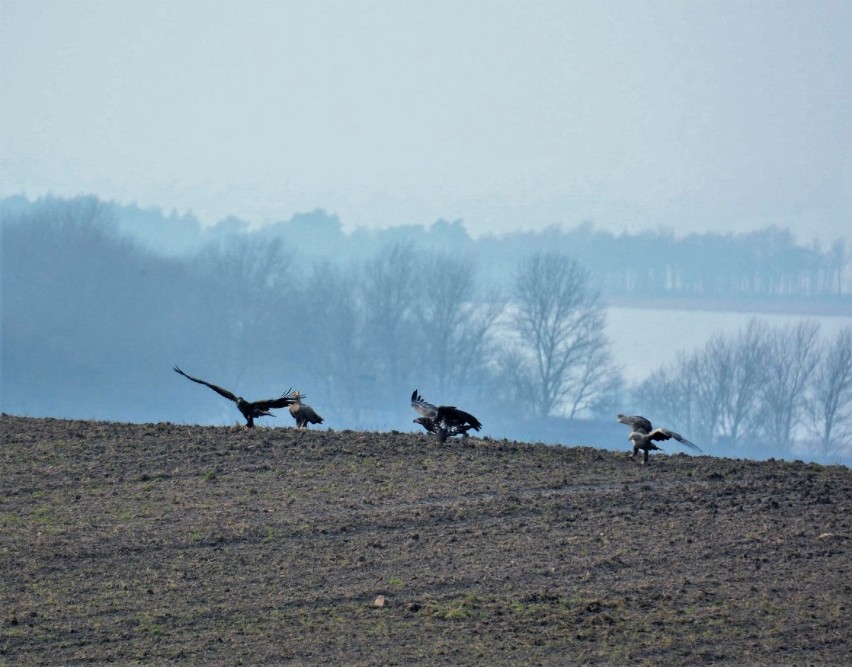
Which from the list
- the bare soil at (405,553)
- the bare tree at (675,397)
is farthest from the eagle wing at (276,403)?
the bare tree at (675,397)

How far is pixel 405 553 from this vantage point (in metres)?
13.4

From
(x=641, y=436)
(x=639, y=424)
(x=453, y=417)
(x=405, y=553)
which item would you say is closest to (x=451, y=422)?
(x=453, y=417)

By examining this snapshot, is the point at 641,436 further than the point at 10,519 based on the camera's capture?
Yes

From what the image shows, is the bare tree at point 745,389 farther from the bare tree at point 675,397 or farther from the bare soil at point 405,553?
the bare soil at point 405,553

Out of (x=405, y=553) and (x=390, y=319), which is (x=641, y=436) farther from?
(x=390, y=319)

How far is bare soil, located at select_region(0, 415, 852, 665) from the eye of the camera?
10883 millimetres

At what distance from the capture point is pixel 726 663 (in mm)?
10445

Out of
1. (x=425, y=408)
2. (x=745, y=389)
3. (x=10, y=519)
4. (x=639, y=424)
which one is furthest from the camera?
(x=745, y=389)

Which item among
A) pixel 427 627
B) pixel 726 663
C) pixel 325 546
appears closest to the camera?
pixel 726 663

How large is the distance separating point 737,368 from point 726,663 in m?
56.9

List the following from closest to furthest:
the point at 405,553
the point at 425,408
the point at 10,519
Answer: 1. the point at 405,553
2. the point at 10,519
3. the point at 425,408

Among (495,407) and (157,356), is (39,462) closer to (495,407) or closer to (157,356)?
(495,407)

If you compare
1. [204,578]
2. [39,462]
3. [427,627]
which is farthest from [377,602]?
[39,462]

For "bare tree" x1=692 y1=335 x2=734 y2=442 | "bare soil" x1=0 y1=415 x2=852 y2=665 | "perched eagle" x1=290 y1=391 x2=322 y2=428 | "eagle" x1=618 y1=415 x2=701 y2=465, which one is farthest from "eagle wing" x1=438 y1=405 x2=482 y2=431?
"bare tree" x1=692 y1=335 x2=734 y2=442
